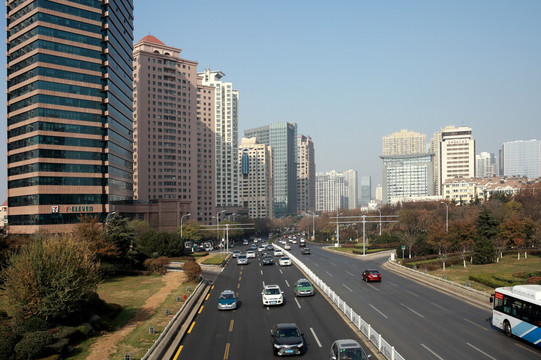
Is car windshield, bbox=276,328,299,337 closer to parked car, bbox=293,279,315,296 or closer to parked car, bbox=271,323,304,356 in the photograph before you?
parked car, bbox=271,323,304,356

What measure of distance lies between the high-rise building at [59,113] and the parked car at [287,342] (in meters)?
60.1

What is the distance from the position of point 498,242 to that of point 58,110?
73162mm

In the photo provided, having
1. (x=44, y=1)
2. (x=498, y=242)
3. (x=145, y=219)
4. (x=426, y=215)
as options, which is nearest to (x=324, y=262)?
(x=498, y=242)

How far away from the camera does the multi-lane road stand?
21.9 metres

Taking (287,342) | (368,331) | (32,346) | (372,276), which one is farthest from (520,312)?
(32,346)

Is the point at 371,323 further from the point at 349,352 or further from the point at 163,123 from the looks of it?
the point at 163,123

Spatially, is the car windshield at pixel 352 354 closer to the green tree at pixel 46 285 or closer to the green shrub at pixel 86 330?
the green shrub at pixel 86 330

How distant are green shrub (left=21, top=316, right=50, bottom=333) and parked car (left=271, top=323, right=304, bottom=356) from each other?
41.8 ft

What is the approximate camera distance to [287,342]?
70.3 ft

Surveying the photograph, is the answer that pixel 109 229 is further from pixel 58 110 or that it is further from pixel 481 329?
pixel 481 329

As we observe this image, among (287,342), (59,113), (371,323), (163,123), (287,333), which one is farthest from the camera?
(163,123)

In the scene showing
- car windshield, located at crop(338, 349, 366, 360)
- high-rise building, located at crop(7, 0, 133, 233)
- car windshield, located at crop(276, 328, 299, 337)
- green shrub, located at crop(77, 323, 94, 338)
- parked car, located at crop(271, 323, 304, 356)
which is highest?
high-rise building, located at crop(7, 0, 133, 233)

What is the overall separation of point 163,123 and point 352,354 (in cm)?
15258

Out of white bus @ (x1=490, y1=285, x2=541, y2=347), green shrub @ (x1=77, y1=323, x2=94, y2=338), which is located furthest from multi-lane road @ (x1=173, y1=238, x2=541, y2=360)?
green shrub @ (x1=77, y1=323, x2=94, y2=338)
